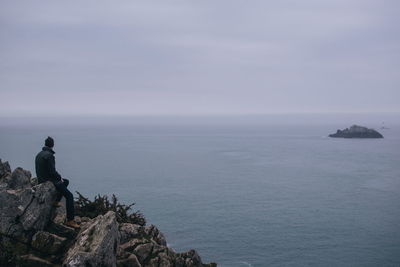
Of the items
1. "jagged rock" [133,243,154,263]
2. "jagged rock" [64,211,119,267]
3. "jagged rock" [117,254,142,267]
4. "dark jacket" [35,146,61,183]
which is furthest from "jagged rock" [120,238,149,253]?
"dark jacket" [35,146,61,183]

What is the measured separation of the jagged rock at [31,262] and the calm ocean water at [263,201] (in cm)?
4120

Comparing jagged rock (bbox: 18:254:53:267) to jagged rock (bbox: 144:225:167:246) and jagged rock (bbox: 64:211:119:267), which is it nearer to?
jagged rock (bbox: 64:211:119:267)

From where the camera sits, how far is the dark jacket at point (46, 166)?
51.8 feet

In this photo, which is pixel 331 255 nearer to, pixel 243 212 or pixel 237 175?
pixel 243 212

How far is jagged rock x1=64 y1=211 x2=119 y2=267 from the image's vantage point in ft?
44.0

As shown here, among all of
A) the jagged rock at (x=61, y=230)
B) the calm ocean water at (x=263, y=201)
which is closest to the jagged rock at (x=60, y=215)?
the jagged rock at (x=61, y=230)

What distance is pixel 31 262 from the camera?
14125 mm

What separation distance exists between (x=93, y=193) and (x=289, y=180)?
58.5 m

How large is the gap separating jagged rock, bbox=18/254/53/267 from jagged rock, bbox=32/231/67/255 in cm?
48

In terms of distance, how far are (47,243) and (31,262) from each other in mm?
960

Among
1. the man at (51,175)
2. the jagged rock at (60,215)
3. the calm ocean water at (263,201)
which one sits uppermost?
the man at (51,175)

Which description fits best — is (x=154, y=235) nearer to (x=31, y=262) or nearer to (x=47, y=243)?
(x=47, y=243)

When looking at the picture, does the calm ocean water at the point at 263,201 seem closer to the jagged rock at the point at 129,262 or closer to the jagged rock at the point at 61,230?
the jagged rock at the point at 129,262

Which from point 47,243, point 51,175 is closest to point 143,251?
point 47,243
